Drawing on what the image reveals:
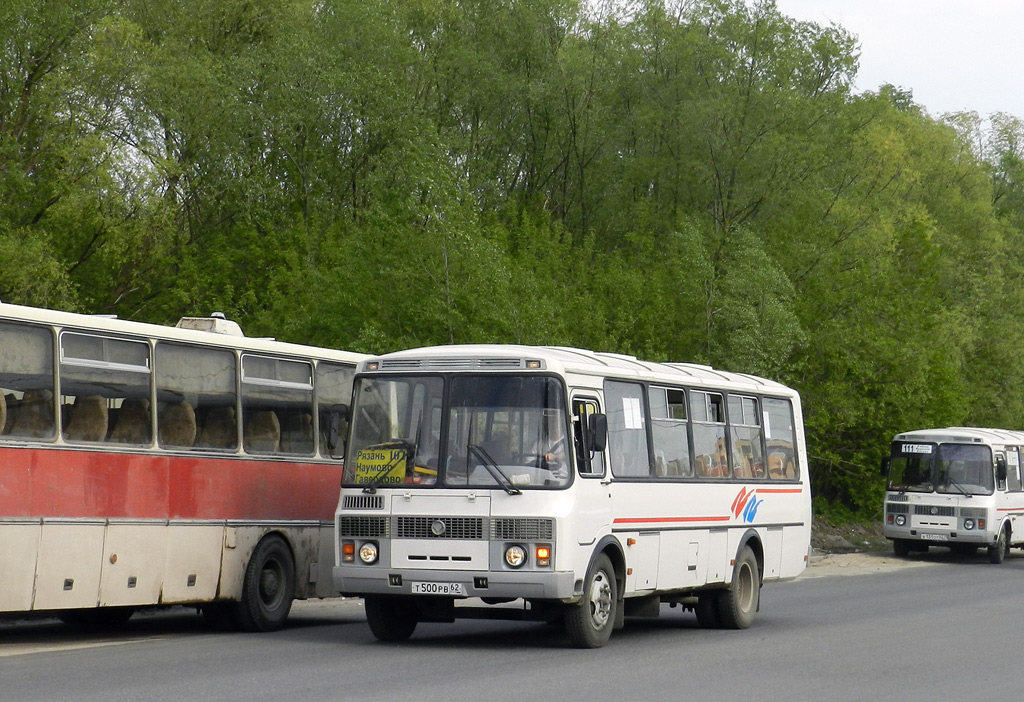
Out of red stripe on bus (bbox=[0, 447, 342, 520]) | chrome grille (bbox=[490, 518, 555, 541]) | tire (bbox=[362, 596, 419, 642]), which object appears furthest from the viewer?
tire (bbox=[362, 596, 419, 642])

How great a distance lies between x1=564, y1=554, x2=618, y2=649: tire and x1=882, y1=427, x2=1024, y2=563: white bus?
22531 mm

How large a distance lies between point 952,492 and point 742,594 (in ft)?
63.3

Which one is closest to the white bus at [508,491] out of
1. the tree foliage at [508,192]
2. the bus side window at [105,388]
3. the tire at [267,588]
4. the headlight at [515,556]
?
the headlight at [515,556]

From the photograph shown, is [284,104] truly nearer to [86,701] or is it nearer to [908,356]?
[908,356]

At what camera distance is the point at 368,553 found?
13609mm

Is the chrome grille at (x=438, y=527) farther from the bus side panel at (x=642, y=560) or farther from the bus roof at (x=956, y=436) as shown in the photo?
the bus roof at (x=956, y=436)

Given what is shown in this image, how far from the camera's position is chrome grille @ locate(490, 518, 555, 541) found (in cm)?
1314

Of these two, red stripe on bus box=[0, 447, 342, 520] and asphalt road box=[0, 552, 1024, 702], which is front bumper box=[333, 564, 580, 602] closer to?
asphalt road box=[0, 552, 1024, 702]

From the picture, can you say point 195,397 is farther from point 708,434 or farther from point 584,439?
point 708,434

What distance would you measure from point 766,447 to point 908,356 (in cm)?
2438

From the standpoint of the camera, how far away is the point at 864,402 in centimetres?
4081

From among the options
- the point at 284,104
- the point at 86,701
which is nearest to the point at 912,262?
the point at 284,104

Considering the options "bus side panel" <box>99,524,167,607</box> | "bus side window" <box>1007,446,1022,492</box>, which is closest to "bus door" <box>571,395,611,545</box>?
"bus side panel" <box>99,524,167,607</box>

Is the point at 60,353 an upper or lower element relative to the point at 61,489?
upper
